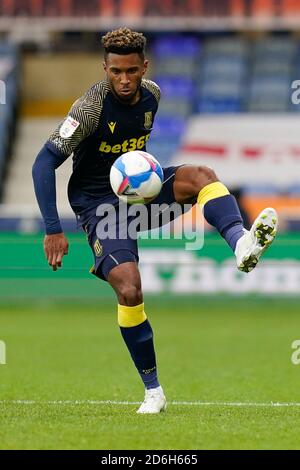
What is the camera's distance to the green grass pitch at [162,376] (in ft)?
19.6

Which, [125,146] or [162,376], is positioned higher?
[125,146]

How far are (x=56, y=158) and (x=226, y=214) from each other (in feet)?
3.75

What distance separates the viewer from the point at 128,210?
7.21m

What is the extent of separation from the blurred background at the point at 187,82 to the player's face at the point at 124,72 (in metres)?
12.7

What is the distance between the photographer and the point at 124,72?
6.88 meters

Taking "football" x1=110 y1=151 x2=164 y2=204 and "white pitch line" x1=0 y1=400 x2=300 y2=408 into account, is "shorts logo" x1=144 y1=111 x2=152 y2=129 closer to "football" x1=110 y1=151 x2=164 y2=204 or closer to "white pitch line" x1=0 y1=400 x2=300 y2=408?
"football" x1=110 y1=151 x2=164 y2=204

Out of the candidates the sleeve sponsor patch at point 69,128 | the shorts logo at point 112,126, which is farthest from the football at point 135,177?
the sleeve sponsor patch at point 69,128

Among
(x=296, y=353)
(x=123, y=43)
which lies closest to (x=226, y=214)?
(x=123, y=43)

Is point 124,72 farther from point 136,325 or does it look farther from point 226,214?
point 136,325

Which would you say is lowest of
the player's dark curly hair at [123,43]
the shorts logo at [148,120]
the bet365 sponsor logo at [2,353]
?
the bet365 sponsor logo at [2,353]

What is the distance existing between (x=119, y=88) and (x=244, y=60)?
18804mm

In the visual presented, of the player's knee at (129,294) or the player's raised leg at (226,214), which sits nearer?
the player's raised leg at (226,214)

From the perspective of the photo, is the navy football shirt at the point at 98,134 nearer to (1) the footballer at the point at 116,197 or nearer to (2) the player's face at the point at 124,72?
(1) the footballer at the point at 116,197

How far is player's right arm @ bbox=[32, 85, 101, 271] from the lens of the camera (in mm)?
6859
